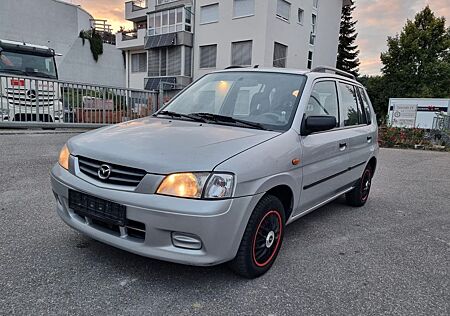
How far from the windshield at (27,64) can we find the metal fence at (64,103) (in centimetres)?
154

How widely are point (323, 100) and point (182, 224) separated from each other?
227 centimetres

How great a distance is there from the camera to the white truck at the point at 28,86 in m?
8.60

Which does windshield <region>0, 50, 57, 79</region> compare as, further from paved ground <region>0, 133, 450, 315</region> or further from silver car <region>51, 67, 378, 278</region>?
silver car <region>51, 67, 378, 278</region>

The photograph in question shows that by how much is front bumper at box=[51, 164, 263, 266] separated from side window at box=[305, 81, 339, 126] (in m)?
1.42

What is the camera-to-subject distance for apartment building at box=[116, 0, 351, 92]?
21.5 m

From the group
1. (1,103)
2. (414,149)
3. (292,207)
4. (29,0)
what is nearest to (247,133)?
(292,207)

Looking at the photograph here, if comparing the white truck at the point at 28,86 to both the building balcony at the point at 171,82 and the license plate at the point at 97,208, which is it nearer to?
the license plate at the point at 97,208

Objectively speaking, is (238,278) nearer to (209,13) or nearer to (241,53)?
(241,53)

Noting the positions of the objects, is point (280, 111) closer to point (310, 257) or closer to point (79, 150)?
point (310, 257)

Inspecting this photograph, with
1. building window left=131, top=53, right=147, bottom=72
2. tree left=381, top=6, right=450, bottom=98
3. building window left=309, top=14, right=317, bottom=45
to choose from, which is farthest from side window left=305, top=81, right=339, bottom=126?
tree left=381, top=6, right=450, bottom=98

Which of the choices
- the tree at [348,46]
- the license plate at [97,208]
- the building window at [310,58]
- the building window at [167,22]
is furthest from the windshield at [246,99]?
the tree at [348,46]

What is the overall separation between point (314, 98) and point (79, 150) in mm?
2269

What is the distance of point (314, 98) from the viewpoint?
3.47 metres

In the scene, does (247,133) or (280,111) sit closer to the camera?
(247,133)
